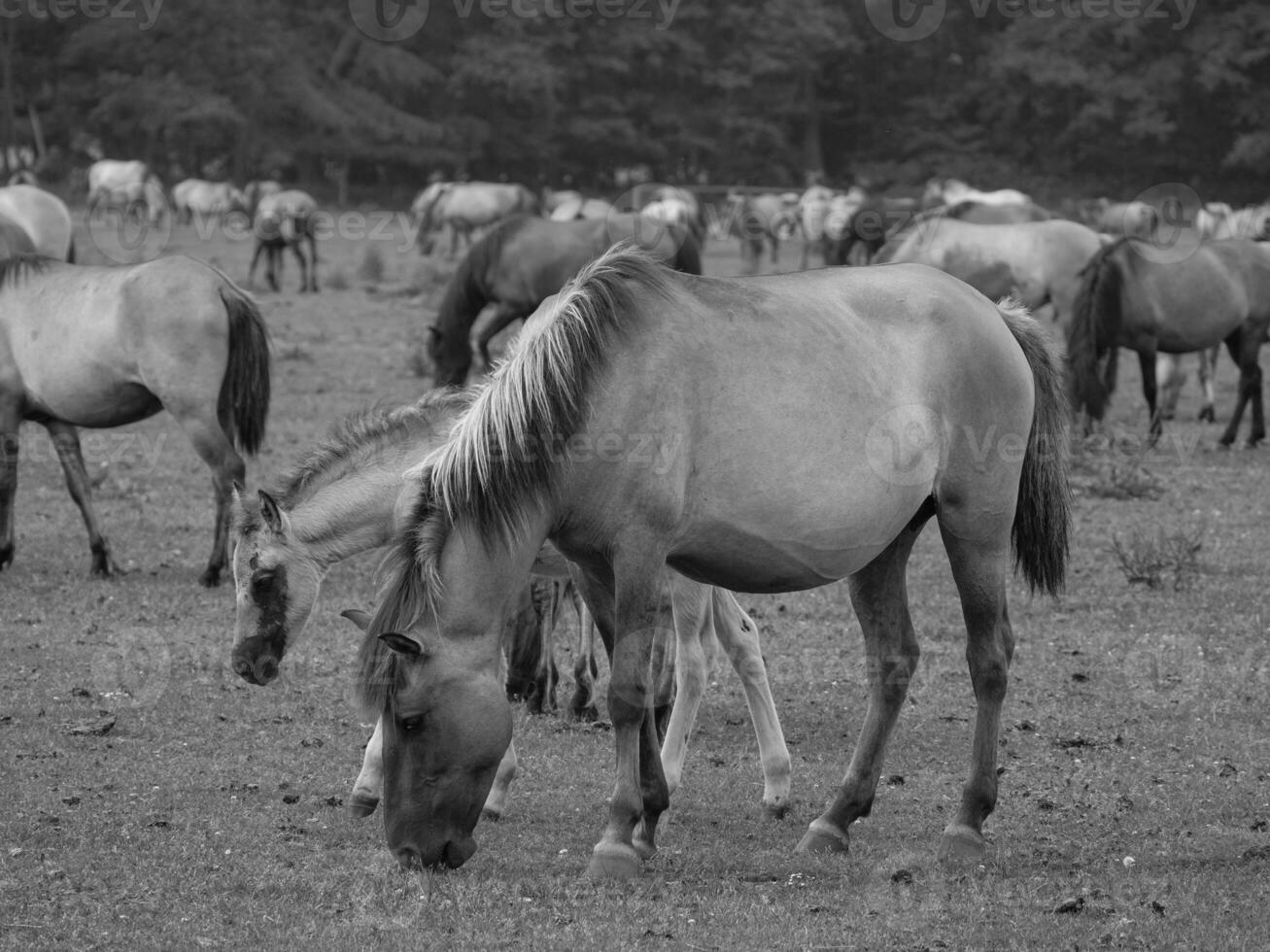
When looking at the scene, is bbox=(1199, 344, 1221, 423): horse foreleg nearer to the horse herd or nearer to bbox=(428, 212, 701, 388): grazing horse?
bbox=(428, 212, 701, 388): grazing horse

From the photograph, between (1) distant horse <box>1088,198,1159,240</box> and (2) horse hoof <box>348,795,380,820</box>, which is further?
(1) distant horse <box>1088,198,1159,240</box>

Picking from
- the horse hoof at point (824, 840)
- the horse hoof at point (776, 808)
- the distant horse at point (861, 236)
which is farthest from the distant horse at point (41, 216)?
the horse hoof at point (824, 840)

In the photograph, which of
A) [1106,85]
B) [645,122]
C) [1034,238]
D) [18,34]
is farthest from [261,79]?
[1034,238]

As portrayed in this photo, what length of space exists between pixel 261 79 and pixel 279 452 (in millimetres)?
34509

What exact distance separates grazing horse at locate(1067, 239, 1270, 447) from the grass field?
3605 mm

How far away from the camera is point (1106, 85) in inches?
1736

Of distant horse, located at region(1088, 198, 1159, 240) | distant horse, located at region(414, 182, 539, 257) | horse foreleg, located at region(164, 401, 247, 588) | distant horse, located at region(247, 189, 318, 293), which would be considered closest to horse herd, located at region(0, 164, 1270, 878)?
horse foreleg, located at region(164, 401, 247, 588)

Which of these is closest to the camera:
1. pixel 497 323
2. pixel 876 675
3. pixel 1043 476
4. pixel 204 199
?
pixel 876 675

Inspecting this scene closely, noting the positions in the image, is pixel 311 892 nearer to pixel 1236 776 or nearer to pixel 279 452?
pixel 1236 776

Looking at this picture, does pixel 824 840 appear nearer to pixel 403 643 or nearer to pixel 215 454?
pixel 403 643

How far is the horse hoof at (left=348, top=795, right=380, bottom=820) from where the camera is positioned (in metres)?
5.43

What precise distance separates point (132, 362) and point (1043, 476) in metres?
5.53

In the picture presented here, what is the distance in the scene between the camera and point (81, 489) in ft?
31.4

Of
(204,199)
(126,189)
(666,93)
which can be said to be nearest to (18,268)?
(126,189)
